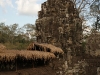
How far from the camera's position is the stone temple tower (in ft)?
32.7

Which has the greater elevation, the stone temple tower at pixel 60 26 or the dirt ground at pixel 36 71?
the stone temple tower at pixel 60 26

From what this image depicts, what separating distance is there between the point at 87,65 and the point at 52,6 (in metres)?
3.97

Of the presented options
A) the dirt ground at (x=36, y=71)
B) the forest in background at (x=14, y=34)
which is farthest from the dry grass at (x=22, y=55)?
the forest in background at (x=14, y=34)

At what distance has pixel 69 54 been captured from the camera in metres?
9.98

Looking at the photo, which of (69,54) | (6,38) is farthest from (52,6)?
(6,38)

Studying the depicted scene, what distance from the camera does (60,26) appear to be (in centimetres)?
1001

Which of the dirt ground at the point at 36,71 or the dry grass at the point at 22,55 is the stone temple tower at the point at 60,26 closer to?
the dirt ground at the point at 36,71

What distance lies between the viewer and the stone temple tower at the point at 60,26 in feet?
32.7

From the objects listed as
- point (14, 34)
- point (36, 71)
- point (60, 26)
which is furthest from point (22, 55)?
point (14, 34)

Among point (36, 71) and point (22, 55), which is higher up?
Answer: point (22, 55)

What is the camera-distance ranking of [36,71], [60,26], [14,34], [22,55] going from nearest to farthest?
1. [22,55]
2. [36,71]
3. [60,26]
4. [14,34]

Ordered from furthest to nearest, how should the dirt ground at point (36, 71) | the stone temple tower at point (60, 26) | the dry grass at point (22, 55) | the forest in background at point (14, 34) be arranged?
the forest in background at point (14, 34)
the stone temple tower at point (60, 26)
the dirt ground at point (36, 71)
the dry grass at point (22, 55)

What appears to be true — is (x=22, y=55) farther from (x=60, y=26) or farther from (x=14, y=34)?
(x=14, y=34)

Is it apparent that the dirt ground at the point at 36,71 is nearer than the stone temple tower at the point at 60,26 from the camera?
Yes
